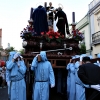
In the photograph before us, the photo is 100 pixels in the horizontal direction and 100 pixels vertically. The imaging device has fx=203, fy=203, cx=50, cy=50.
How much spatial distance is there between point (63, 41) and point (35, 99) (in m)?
2.73

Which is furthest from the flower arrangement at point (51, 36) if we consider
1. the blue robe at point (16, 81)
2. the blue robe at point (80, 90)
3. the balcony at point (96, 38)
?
the balcony at point (96, 38)

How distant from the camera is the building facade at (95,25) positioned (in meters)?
18.8

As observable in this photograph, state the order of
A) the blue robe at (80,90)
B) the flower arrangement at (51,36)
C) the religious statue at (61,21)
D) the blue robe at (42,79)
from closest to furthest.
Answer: the blue robe at (42,79)
the blue robe at (80,90)
the flower arrangement at (51,36)
the religious statue at (61,21)

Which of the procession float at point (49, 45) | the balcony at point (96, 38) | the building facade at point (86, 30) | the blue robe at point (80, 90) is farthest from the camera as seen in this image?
the building facade at point (86, 30)

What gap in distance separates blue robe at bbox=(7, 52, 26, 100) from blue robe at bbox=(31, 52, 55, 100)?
36cm

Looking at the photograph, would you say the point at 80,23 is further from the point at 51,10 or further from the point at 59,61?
the point at 59,61

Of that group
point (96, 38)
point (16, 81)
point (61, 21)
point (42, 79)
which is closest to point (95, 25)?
point (96, 38)

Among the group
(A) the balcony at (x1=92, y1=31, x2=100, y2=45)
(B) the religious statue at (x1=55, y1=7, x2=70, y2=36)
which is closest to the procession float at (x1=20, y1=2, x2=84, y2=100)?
(B) the religious statue at (x1=55, y1=7, x2=70, y2=36)

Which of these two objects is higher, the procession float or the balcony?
the balcony

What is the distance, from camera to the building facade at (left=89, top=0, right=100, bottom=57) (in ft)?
61.8

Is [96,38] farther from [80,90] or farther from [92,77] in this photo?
[92,77]

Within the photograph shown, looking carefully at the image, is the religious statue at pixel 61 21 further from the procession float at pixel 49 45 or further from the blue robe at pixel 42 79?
the blue robe at pixel 42 79

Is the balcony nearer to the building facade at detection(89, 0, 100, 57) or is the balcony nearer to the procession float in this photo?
the building facade at detection(89, 0, 100, 57)

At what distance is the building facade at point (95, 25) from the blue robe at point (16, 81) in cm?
1369
